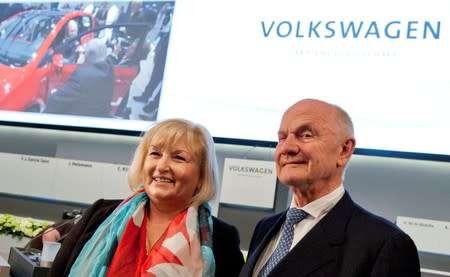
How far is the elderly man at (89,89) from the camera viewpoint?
5.46 metres

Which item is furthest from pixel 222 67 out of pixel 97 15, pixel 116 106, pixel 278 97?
pixel 97 15

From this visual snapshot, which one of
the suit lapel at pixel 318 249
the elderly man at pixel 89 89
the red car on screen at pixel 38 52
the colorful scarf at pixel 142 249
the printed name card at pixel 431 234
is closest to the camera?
the suit lapel at pixel 318 249

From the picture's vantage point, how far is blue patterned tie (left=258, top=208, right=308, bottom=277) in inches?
89.0

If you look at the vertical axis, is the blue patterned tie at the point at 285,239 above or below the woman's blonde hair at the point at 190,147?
below

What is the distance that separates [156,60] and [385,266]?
11.7 ft

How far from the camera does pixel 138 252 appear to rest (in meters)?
2.66

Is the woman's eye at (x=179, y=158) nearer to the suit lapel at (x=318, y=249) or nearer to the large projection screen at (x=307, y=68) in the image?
the suit lapel at (x=318, y=249)

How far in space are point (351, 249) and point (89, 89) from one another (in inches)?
150

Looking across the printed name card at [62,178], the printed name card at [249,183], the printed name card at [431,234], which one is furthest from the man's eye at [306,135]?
the printed name card at [62,178]

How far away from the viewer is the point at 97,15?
18.5 feet

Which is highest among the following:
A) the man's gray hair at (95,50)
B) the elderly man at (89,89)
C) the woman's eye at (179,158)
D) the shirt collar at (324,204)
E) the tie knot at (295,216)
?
the man's gray hair at (95,50)

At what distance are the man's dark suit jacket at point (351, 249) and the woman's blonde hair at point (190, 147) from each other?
627 mm

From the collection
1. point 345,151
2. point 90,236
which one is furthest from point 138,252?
point 345,151

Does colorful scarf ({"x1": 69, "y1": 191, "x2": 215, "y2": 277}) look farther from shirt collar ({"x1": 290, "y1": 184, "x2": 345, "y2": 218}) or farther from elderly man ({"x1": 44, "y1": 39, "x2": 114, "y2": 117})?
elderly man ({"x1": 44, "y1": 39, "x2": 114, "y2": 117})
